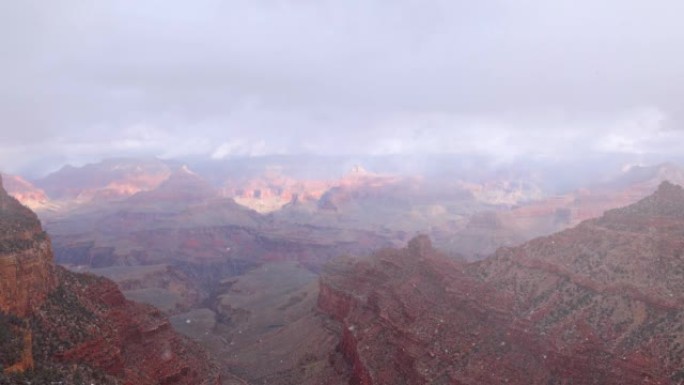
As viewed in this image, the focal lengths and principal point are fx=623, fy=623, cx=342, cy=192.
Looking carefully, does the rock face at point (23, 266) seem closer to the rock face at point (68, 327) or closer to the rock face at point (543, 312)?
the rock face at point (68, 327)

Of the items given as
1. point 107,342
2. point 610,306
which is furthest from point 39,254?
point 610,306

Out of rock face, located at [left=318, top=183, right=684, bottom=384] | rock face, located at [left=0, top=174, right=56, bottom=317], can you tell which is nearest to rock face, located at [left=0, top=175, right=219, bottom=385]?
rock face, located at [left=0, top=174, right=56, bottom=317]

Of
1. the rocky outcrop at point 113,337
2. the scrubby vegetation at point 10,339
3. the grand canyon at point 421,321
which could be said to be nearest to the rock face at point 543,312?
the grand canyon at point 421,321

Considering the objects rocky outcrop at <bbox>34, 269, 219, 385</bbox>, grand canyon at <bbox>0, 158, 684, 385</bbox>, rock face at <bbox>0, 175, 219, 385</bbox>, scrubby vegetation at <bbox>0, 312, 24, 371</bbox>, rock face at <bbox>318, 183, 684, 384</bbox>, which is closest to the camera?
scrubby vegetation at <bbox>0, 312, 24, 371</bbox>

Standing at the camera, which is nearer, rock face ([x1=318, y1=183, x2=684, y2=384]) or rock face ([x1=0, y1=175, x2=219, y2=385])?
rock face ([x1=0, y1=175, x2=219, y2=385])

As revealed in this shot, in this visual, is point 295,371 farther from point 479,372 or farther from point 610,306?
point 610,306

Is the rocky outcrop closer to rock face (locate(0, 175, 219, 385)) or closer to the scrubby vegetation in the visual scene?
rock face (locate(0, 175, 219, 385))

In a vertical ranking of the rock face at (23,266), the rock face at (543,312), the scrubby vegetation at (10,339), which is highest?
the rock face at (23,266)
